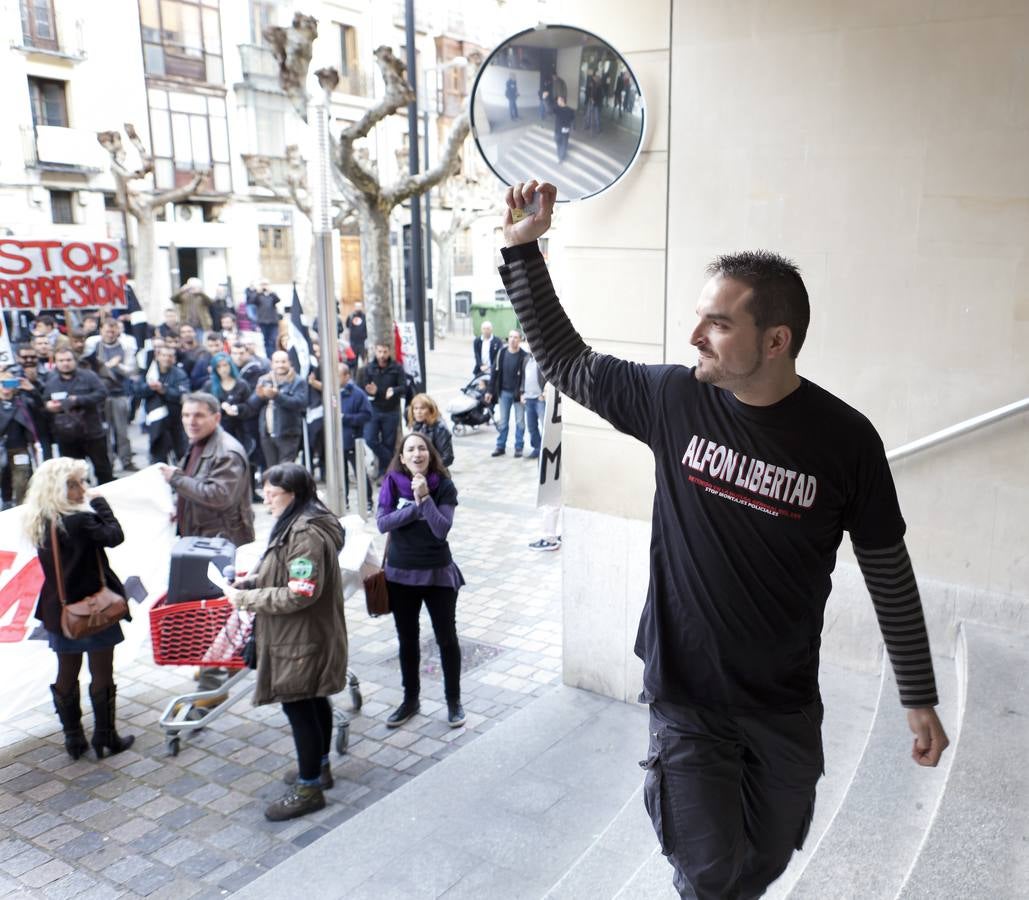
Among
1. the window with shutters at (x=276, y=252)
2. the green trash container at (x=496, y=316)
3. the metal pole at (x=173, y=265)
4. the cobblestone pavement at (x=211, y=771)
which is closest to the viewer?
the cobblestone pavement at (x=211, y=771)

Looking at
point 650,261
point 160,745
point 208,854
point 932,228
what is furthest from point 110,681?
point 932,228

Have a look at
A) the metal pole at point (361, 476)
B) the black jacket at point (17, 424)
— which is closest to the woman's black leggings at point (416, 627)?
the metal pole at point (361, 476)

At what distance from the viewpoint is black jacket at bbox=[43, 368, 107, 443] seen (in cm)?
1057

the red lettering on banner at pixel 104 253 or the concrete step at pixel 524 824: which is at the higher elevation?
the red lettering on banner at pixel 104 253

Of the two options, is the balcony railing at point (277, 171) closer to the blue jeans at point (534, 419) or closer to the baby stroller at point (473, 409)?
the baby stroller at point (473, 409)

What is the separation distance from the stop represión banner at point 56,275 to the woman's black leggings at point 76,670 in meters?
6.32

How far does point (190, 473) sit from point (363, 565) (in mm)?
1432

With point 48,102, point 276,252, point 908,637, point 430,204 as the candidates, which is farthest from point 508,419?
point 276,252

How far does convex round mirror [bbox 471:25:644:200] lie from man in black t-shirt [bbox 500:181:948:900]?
2.89m

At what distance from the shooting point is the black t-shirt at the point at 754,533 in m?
2.34

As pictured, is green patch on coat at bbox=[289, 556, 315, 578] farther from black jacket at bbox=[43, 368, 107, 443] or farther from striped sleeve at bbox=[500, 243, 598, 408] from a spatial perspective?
black jacket at bbox=[43, 368, 107, 443]

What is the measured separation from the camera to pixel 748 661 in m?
2.40

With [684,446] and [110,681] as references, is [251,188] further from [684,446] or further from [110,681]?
[684,446]

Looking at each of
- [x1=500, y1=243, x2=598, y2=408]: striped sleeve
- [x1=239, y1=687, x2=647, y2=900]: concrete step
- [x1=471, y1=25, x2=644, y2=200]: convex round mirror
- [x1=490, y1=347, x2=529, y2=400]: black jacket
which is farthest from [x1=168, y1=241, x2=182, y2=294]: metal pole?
[x1=500, y1=243, x2=598, y2=408]: striped sleeve
